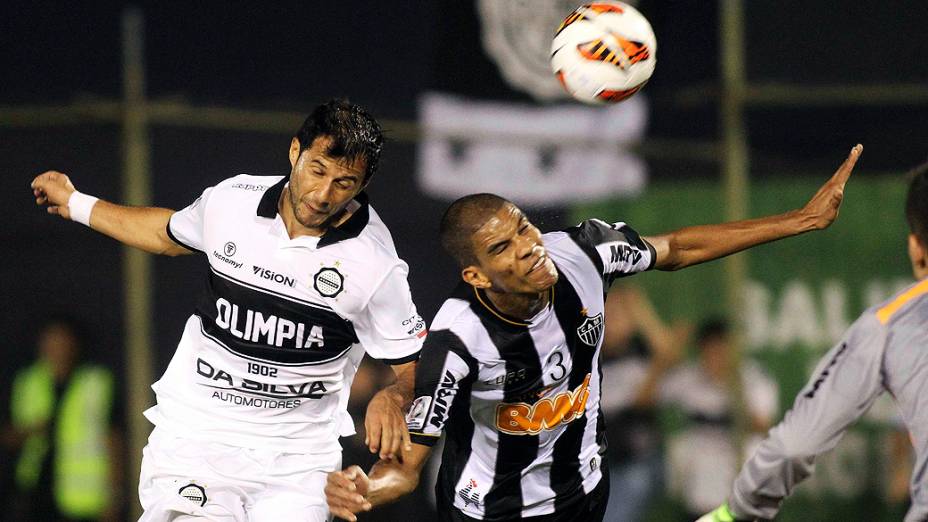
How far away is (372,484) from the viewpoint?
4.69 meters

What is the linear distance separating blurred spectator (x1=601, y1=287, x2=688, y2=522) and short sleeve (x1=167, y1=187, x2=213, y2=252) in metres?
4.16

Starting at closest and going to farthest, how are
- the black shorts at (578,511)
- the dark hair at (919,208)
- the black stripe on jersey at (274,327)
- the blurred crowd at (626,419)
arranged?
the dark hair at (919,208) → the black stripe on jersey at (274,327) → the black shorts at (578,511) → the blurred crowd at (626,419)

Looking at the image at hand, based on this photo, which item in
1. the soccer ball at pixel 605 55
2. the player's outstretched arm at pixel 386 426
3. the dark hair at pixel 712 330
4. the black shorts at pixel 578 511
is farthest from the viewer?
the dark hair at pixel 712 330

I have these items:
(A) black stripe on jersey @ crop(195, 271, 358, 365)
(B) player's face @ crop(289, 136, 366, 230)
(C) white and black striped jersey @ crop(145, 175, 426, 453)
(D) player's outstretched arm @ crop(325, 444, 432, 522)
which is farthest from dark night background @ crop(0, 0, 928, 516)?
(D) player's outstretched arm @ crop(325, 444, 432, 522)

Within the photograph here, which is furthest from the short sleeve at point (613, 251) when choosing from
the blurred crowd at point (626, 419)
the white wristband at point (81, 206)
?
the blurred crowd at point (626, 419)

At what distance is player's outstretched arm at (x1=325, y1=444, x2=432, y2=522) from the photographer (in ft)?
14.9

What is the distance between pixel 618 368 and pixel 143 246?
14.1ft

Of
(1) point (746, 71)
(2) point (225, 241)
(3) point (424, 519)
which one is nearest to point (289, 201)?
(2) point (225, 241)

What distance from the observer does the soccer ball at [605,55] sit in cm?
561

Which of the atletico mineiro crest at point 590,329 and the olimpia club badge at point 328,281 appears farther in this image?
the atletico mineiro crest at point 590,329

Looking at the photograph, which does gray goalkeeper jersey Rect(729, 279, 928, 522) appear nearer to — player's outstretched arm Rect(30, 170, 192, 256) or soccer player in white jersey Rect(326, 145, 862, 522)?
soccer player in white jersey Rect(326, 145, 862, 522)

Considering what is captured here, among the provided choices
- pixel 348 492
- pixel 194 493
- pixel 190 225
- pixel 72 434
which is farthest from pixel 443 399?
pixel 72 434

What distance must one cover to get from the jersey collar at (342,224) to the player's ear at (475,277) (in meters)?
0.44

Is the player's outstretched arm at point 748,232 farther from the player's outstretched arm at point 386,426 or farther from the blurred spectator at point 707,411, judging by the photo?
the blurred spectator at point 707,411
